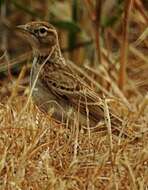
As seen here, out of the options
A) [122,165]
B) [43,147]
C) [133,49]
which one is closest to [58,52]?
[43,147]

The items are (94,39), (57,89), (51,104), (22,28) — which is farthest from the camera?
(94,39)

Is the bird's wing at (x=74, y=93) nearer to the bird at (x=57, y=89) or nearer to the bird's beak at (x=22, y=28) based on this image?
the bird at (x=57, y=89)

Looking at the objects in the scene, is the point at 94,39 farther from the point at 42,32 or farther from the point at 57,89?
the point at 57,89

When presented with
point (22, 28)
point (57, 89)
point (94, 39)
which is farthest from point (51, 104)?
point (94, 39)

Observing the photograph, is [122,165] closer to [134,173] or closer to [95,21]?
[134,173]

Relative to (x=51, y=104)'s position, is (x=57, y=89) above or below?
above

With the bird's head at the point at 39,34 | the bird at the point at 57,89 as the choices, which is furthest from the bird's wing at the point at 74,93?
the bird's head at the point at 39,34
